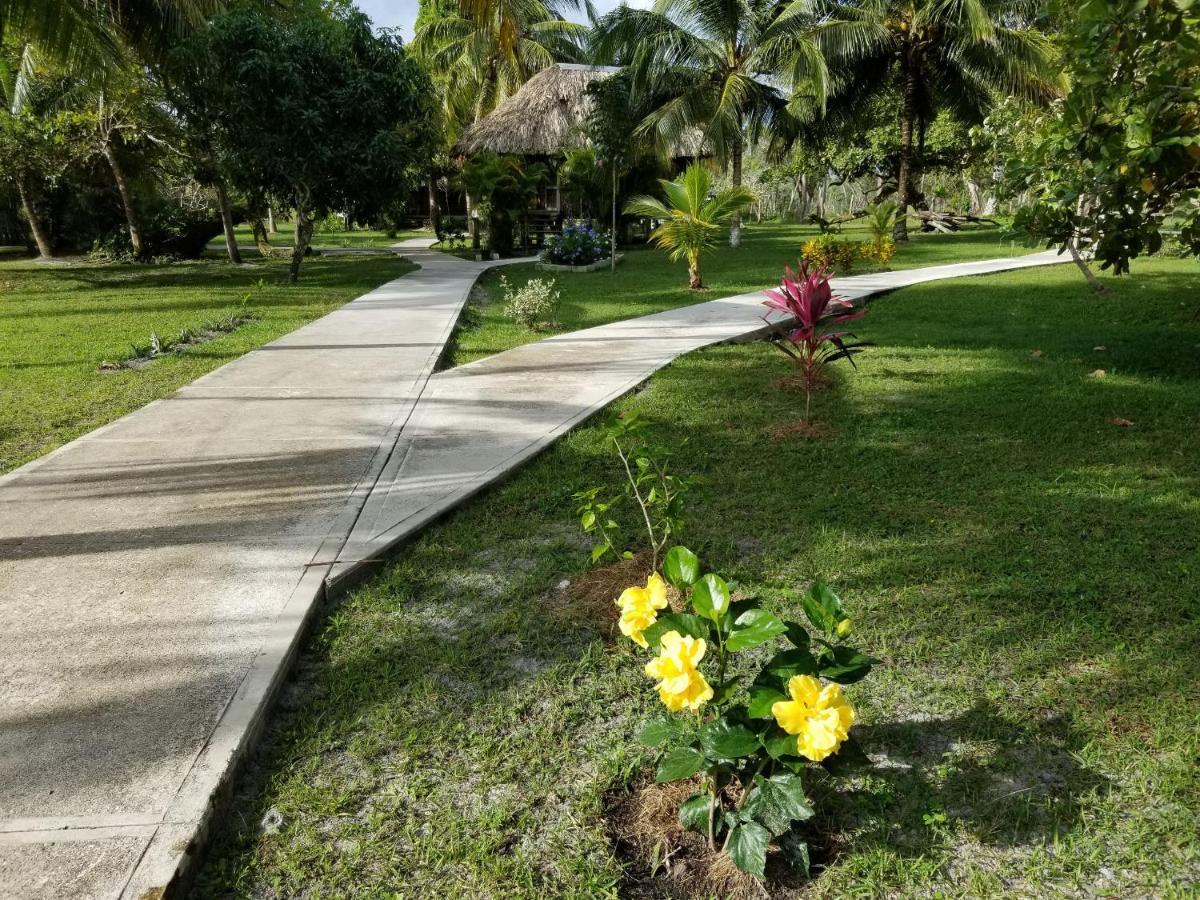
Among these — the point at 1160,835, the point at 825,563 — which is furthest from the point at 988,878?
the point at 825,563

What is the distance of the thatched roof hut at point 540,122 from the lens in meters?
22.6

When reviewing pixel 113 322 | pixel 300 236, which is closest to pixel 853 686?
pixel 113 322

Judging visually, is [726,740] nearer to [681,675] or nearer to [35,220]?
[681,675]

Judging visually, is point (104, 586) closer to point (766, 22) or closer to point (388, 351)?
point (388, 351)

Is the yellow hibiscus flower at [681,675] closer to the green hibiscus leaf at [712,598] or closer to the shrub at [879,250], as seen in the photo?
the green hibiscus leaf at [712,598]

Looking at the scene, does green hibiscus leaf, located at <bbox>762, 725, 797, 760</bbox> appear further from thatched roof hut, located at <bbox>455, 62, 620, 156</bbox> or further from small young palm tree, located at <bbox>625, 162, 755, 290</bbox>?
thatched roof hut, located at <bbox>455, 62, 620, 156</bbox>

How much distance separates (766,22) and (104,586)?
22.3 meters

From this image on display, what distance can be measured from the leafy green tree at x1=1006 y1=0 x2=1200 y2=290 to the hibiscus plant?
9.98 ft

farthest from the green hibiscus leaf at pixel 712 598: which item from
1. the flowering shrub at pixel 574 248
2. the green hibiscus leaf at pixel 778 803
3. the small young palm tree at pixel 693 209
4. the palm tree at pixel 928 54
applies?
the palm tree at pixel 928 54

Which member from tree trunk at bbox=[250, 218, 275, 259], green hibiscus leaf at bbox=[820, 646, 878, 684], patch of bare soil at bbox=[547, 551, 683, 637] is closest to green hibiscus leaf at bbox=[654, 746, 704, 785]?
green hibiscus leaf at bbox=[820, 646, 878, 684]

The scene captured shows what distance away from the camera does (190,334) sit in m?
8.97

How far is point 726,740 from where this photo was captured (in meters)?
1.82

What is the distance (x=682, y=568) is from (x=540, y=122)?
75.5 ft

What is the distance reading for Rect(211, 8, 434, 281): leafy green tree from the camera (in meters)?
12.6
